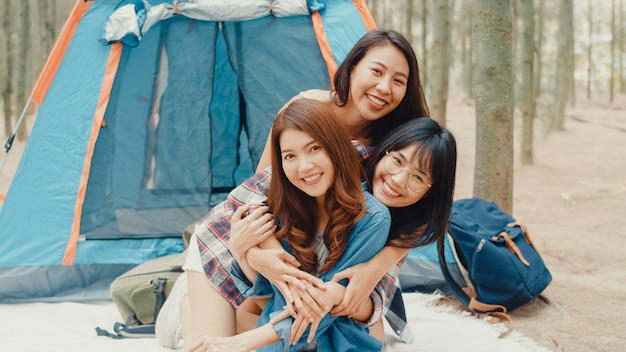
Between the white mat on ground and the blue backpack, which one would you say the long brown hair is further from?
the blue backpack

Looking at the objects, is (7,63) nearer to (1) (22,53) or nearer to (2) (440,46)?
(1) (22,53)

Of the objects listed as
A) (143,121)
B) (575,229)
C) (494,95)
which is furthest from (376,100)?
(575,229)

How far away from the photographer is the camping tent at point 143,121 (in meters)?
2.59

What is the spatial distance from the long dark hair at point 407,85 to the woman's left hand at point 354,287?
0.52 metres

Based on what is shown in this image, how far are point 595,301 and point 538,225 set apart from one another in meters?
1.68

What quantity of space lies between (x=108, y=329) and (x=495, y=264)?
1.53 m

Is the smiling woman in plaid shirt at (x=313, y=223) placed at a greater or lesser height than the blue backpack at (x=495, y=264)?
greater

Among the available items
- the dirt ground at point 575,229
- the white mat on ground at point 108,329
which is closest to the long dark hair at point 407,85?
the white mat on ground at point 108,329

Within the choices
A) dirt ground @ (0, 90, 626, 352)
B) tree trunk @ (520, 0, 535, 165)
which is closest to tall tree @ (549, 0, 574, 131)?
dirt ground @ (0, 90, 626, 352)

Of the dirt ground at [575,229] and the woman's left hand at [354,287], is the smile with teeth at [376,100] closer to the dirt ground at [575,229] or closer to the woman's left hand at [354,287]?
the woman's left hand at [354,287]

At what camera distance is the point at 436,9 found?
575cm

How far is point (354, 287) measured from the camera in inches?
59.7

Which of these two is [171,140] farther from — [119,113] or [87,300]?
[87,300]

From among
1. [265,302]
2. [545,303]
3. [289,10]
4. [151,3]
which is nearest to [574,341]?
A: [545,303]
